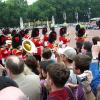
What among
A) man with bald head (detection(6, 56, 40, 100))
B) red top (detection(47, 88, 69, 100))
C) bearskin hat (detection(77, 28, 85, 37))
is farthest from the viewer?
bearskin hat (detection(77, 28, 85, 37))

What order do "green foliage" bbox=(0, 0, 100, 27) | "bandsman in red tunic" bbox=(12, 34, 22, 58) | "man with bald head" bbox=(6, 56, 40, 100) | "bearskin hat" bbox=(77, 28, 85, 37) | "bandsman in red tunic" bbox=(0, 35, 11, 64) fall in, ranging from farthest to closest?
1. "green foliage" bbox=(0, 0, 100, 27)
2. "bearskin hat" bbox=(77, 28, 85, 37)
3. "bandsman in red tunic" bbox=(0, 35, 11, 64)
4. "bandsman in red tunic" bbox=(12, 34, 22, 58)
5. "man with bald head" bbox=(6, 56, 40, 100)

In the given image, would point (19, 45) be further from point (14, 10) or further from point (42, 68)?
point (14, 10)

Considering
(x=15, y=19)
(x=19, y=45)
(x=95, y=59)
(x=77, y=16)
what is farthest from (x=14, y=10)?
(x=95, y=59)

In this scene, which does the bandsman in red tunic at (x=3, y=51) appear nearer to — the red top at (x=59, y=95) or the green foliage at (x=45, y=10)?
the red top at (x=59, y=95)

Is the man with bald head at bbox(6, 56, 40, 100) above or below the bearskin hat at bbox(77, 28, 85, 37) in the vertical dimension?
above

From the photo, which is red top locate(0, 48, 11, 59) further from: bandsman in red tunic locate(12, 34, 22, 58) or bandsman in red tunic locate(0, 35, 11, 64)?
bandsman in red tunic locate(12, 34, 22, 58)

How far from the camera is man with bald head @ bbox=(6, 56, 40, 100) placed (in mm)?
4188

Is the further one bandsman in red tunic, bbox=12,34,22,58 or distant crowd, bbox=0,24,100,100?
bandsman in red tunic, bbox=12,34,22,58

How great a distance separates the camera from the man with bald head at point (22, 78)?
13.7 feet

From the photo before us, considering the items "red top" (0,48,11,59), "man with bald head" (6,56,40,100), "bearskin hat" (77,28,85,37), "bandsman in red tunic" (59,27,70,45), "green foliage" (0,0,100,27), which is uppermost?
"man with bald head" (6,56,40,100)

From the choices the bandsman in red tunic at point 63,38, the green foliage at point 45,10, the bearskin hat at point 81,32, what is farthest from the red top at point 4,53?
the green foliage at point 45,10

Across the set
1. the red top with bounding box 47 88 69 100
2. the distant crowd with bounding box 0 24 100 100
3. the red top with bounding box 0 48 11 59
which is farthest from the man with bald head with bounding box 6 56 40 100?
the red top with bounding box 0 48 11 59

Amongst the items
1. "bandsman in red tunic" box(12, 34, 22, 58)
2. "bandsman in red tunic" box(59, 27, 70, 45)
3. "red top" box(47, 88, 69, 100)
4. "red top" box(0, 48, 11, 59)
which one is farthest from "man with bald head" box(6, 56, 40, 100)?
"bandsman in red tunic" box(59, 27, 70, 45)

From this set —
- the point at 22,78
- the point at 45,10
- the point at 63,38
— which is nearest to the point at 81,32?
the point at 63,38
